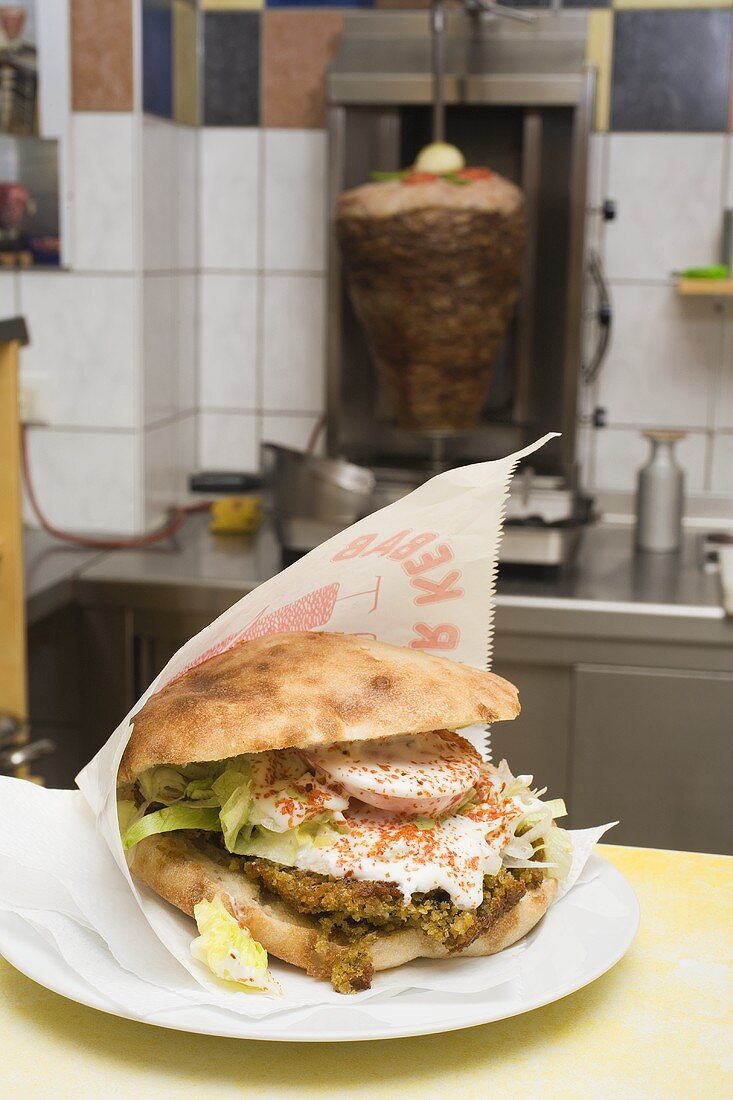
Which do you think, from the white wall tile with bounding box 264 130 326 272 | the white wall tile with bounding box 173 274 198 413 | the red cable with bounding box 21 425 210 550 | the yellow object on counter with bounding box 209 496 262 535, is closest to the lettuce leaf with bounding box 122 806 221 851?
the red cable with bounding box 21 425 210 550

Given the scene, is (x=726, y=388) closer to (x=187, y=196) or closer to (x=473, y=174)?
(x=473, y=174)

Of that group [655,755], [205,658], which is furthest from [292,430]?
[205,658]

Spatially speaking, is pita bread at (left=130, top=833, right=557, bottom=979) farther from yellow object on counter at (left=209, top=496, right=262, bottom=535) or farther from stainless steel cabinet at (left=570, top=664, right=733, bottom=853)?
yellow object on counter at (left=209, top=496, right=262, bottom=535)

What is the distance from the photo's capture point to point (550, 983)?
618 mm

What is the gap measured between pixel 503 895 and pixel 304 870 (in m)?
0.10

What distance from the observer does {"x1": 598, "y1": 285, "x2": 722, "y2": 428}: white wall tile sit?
2467 millimetres

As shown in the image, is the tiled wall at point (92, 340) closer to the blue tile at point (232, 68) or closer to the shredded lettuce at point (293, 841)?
the blue tile at point (232, 68)

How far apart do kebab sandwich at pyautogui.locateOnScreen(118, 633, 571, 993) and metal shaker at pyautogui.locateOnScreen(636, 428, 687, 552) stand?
1539 millimetres

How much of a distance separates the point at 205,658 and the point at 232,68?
2011mm

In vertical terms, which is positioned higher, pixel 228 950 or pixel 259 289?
pixel 259 289

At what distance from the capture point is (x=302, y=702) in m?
0.66

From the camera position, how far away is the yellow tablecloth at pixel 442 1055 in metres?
0.55

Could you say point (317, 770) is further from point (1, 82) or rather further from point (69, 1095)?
point (1, 82)

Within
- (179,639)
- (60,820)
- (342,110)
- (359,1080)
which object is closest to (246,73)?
(342,110)
